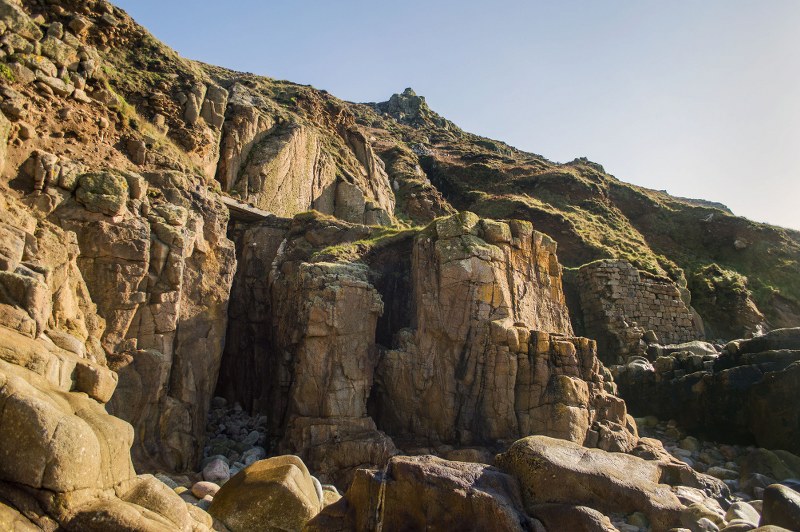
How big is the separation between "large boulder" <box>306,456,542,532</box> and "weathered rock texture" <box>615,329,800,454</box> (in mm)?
14822

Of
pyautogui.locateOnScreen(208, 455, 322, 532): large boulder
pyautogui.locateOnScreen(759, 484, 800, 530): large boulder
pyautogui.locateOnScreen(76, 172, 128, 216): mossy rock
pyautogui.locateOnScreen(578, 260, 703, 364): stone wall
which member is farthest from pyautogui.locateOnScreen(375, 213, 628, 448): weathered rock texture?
pyautogui.locateOnScreen(578, 260, 703, 364): stone wall

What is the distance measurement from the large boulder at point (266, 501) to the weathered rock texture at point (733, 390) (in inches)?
696

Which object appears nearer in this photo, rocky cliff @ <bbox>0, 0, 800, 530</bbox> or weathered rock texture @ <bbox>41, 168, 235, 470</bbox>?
rocky cliff @ <bbox>0, 0, 800, 530</bbox>

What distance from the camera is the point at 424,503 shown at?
37.3ft

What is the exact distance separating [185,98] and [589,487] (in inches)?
963

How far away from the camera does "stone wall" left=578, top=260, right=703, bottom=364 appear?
1289 inches

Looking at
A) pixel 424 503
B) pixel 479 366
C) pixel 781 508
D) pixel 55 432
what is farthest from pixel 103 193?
pixel 781 508

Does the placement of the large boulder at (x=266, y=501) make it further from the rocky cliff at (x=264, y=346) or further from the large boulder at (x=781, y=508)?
the large boulder at (x=781, y=508)

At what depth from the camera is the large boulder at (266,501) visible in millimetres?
11859

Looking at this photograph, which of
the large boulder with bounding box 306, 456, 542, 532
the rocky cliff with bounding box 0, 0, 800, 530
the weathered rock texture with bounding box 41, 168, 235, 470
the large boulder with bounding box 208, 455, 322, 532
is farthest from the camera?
the weathered rock texture with bounding box 41, 168, 235, 470

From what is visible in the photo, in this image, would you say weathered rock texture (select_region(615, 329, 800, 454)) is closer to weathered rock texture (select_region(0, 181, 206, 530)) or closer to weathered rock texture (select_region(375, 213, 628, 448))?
weathered rock texture (select_region(375, 213, 628, 448))

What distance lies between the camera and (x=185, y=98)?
28047 millimetres

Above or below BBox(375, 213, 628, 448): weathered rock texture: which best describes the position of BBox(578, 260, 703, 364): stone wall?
above

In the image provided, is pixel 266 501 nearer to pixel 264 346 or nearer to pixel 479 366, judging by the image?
pixel 479 366
